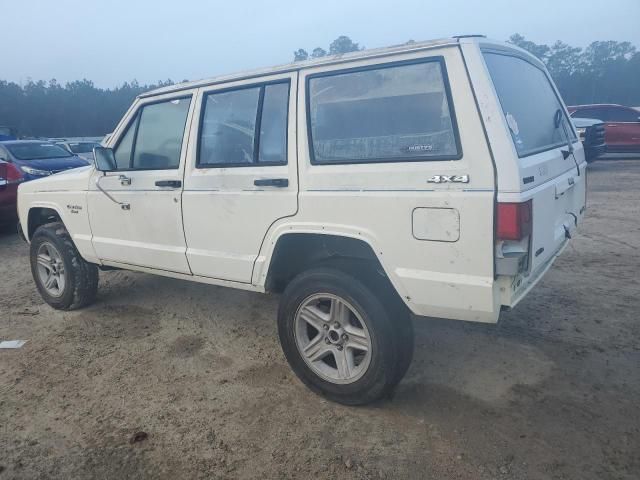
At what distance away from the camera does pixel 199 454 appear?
275 centimetres

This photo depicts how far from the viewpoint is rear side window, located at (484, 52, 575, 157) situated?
277 cm

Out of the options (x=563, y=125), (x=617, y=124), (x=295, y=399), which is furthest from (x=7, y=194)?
(x=617, y=124)

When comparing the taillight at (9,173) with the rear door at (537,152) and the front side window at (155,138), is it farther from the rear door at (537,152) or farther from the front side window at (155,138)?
the rear door at (537,152)

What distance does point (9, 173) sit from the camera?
27.0ft

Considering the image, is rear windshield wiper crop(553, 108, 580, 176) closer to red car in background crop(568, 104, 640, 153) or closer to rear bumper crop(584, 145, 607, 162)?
rear bumper crop(584, 145, 607, 162)

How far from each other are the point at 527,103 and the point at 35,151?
10790mm

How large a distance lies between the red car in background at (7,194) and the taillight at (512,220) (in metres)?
8.01

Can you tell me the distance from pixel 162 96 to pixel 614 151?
1565 centimetres

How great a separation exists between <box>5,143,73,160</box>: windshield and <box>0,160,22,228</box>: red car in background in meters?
2.52

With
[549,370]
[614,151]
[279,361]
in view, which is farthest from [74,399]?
[614,151]

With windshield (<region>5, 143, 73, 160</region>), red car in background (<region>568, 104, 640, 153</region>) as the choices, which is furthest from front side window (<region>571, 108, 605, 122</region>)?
windshield (<region>5, 143, 73, 160</region>)

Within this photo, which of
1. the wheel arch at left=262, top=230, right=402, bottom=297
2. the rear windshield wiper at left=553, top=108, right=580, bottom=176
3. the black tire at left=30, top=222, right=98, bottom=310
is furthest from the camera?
the black tire at left=30, top=222, right=98, bottom=310

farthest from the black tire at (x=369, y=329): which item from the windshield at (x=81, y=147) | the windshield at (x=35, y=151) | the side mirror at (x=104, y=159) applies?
the windshield at (x=81, y=147)

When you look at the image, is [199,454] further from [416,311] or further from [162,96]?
[162,96]
